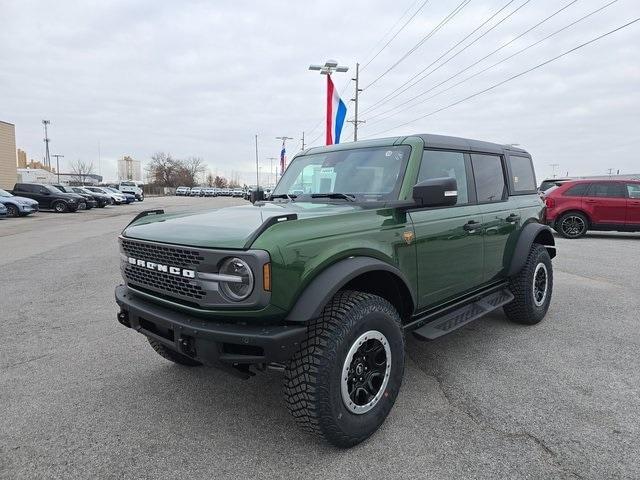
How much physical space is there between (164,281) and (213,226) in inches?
18.3

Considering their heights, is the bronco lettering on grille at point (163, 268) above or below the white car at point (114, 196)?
below

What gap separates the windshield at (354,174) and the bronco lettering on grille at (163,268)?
1.47m

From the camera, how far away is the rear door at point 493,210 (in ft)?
13.4

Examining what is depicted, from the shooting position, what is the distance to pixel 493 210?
4.19 m

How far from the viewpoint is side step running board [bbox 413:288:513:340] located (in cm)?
334

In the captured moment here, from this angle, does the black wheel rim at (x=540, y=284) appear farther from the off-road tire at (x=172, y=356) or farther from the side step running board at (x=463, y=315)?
the off-road tire at (x=172, y=356)

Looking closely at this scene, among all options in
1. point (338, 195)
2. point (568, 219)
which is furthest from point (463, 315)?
point (568, 219)

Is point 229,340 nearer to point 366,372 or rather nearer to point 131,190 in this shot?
point 366,372

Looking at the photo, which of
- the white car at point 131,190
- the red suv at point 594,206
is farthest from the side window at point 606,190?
the white car at point 131,190

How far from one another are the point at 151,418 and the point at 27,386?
1242mm

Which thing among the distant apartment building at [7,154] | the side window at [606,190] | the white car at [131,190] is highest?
the distant apartment building at [7,154]

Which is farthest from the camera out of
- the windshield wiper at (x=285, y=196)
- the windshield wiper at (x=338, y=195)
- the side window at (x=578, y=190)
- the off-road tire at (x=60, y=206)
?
the off-road tire at (x=60, y=206)

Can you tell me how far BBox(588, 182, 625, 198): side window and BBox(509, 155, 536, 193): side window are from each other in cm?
883

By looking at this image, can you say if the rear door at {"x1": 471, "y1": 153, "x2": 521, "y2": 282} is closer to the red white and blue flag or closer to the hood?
the hood
